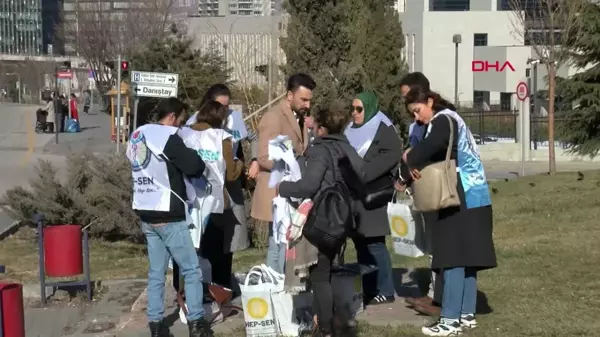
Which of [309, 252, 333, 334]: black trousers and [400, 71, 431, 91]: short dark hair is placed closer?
[309, 252, 333, 334]: black trousers

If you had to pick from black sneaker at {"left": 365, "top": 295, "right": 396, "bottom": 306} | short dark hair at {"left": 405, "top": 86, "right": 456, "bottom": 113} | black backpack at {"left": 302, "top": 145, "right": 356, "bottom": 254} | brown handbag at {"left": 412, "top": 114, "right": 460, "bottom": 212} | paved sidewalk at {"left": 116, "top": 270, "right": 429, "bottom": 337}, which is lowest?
paved sidewalk at {"left": 116, "top": 270, "right": 429, "bottom": 337}

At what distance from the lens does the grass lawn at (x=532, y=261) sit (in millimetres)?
7047

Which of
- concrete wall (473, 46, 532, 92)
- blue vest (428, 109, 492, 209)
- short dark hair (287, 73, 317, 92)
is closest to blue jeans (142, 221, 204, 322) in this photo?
short dark hair (287, 73, 317, 92)

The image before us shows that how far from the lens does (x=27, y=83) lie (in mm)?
92625

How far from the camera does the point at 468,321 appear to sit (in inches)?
271

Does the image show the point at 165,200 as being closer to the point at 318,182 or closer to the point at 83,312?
the point at 318,182

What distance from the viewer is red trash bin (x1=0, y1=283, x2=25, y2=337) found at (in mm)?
5590

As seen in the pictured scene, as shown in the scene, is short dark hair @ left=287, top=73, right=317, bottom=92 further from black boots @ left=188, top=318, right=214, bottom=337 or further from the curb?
the curb

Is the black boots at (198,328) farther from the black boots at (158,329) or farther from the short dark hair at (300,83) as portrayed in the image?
the short dark hair at (300,83)

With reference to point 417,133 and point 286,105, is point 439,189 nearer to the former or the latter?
point 417,133

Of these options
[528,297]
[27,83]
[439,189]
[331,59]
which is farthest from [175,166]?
[27,83]

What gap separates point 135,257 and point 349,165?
20.7 ft

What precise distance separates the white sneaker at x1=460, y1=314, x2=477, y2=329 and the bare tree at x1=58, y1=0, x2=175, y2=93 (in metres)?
43.1

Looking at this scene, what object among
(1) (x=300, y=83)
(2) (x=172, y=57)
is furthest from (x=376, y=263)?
(2) (x=172, y=57)
